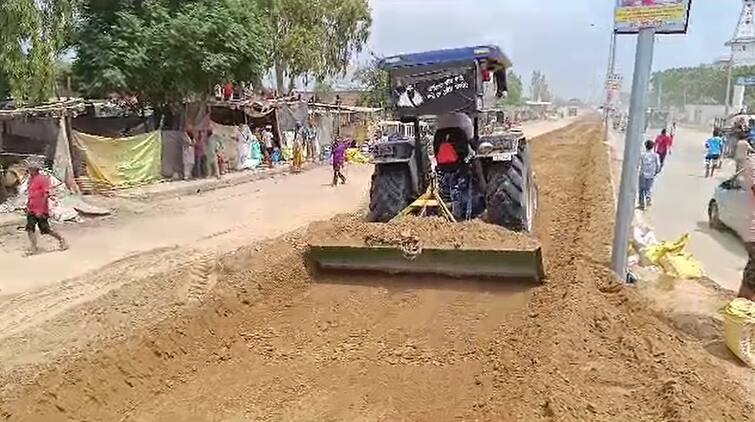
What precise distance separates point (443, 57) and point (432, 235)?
2.17 meters

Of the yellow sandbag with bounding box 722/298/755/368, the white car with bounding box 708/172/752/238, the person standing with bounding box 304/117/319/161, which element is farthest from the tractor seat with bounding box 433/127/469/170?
the person standing with bounding box 304/117/319/161

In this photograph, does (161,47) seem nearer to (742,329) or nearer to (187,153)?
(187,153)

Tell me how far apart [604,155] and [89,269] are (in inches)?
827

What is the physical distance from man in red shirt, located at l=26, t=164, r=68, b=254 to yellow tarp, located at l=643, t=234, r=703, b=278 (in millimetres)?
8641

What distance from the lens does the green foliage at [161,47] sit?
1769 centimetres

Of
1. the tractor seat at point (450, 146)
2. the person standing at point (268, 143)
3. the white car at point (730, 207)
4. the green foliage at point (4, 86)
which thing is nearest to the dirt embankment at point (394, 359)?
the tractor seat at point (450, 146)

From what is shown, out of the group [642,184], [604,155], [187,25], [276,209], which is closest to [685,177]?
[604,155]

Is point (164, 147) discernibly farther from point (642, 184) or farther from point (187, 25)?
point (642, 184)

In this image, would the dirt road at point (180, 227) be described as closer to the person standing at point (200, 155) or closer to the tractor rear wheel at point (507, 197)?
the person standing at point (200, 155)

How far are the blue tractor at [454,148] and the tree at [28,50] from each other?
931 centimetres

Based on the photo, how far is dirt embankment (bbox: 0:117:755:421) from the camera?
5035 mm

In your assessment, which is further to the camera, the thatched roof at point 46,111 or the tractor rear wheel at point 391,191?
the thatched roof at point 46,111

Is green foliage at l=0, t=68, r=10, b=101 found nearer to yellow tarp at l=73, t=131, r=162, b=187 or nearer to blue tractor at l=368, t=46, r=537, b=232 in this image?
yellow tarp at l=73, t=131, r=162, b=187

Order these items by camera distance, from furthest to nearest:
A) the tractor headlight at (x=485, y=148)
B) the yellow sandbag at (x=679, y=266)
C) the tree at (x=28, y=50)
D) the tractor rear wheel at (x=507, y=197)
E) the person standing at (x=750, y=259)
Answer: the tree at (x=28, y=50) → the tractor headlight at (x=485, y=148) → the tractor rear wheel at (x=507, y=197) → the yellow sandbag at (x=679, y=266) → the person standing at (x=750, y=259)
